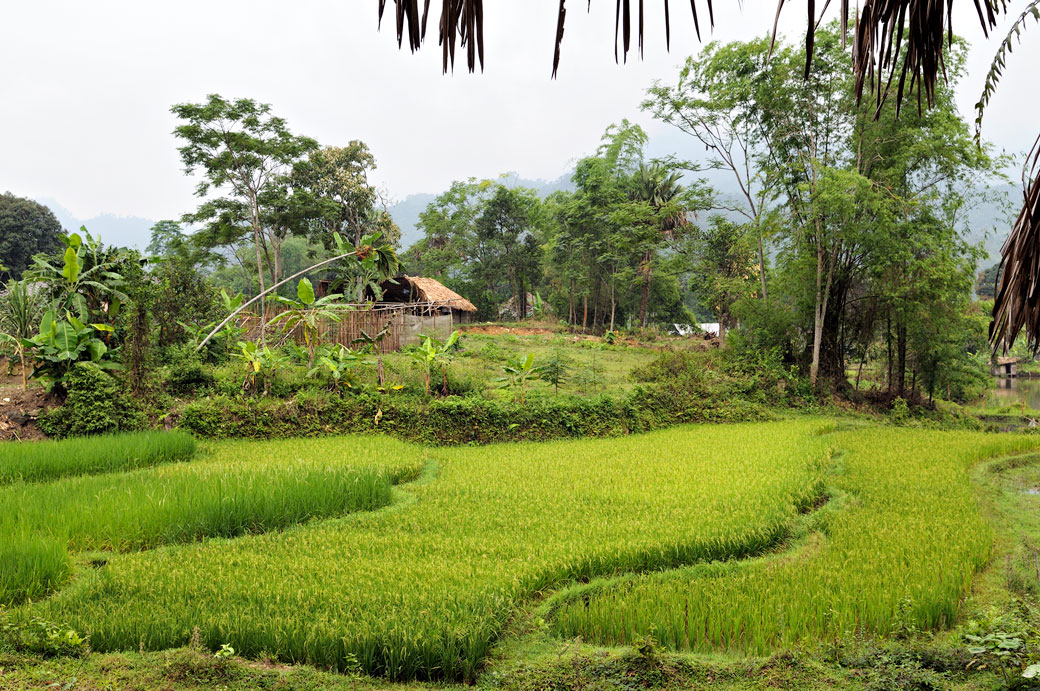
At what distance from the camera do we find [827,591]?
4098 mm

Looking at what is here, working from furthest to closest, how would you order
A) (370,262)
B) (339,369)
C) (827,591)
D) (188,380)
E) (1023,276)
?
(370,262) < (188,380) < (339,369) < (827,591) < (1023,276)

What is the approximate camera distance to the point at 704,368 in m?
14.5

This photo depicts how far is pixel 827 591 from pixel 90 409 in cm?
952

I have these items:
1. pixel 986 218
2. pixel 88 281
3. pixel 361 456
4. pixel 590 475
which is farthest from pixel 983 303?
pixel 986 218

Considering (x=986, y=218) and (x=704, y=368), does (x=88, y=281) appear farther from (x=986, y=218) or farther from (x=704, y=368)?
(x=986, y=218)

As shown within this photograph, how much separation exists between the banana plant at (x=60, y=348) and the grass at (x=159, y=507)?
3.10m

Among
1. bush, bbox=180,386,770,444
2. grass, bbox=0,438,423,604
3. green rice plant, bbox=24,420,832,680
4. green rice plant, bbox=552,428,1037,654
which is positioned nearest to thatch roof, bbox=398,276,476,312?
bush, bbox=180,386,770,444

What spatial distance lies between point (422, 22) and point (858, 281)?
49.9ft

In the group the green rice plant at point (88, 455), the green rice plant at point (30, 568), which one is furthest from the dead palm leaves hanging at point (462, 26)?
the green rice plant at point (88, 455)

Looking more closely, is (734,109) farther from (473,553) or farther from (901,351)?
(473,553)

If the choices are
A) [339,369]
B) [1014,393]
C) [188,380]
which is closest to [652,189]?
[1014,393]

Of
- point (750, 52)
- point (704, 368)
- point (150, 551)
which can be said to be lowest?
point (150, 551)

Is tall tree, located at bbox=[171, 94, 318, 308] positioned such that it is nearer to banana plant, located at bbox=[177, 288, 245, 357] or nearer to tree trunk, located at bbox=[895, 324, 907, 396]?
banana plant, located at bbox=[177, 288, 245, 357]

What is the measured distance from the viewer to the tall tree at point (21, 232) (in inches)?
1093
